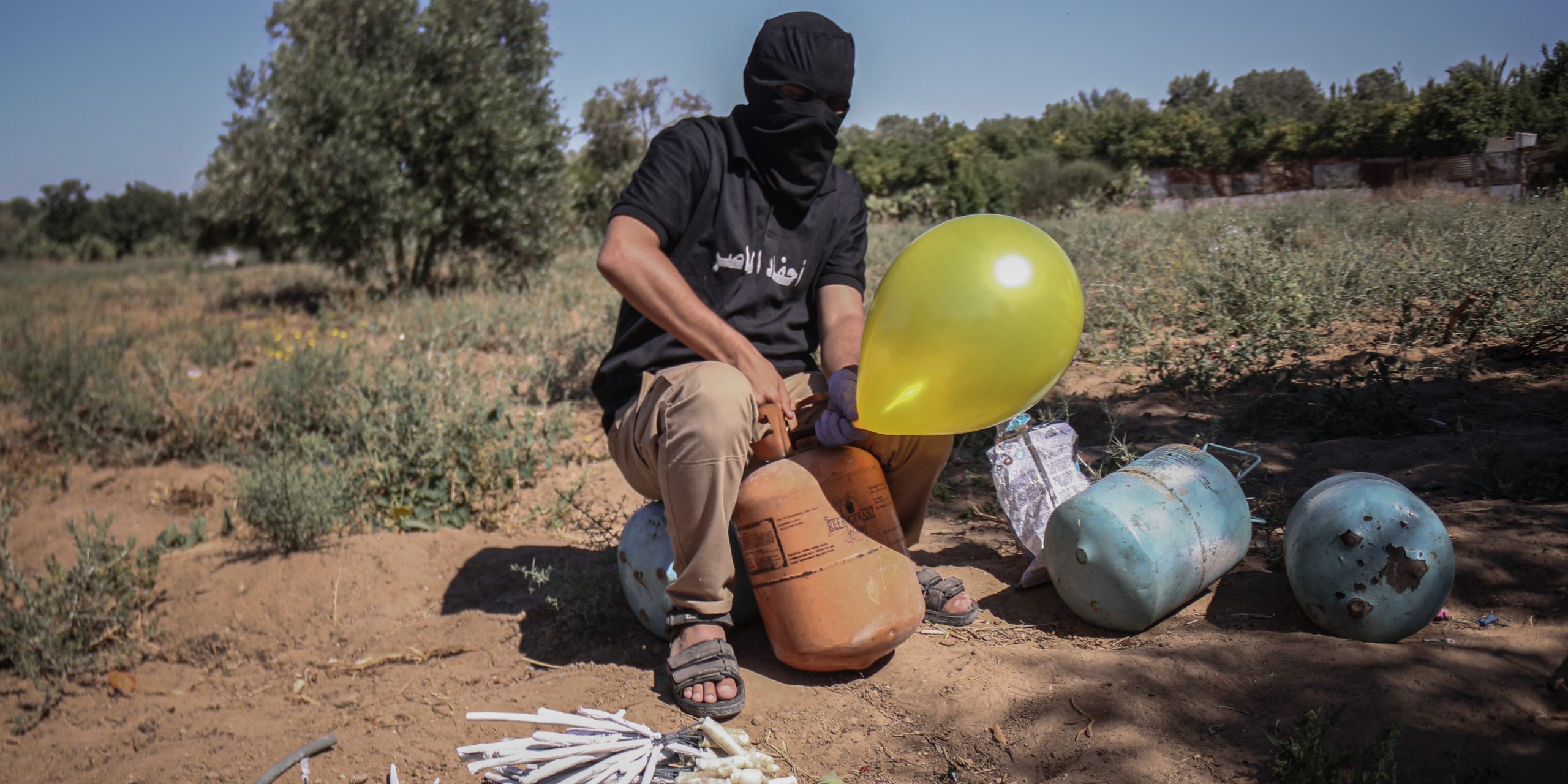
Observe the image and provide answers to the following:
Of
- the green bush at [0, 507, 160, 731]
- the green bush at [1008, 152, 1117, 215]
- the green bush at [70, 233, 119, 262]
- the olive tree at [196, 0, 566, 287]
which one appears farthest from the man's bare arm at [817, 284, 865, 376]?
the green bush at [70, 233, 119, 262]

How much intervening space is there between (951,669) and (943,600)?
33 centimetres

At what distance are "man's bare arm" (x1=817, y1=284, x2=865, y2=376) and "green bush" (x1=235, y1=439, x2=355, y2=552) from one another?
233cm

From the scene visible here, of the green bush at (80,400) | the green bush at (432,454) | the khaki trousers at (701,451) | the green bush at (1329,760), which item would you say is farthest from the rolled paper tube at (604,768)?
the green bush at (80,400)

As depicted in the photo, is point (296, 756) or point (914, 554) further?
point (914, 554)

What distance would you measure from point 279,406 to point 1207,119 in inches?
607

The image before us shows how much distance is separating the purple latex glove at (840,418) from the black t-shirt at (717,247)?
0.31 meters

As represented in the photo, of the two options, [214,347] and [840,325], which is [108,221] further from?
[840,325]

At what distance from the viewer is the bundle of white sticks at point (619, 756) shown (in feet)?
6.63

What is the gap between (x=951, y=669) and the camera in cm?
247

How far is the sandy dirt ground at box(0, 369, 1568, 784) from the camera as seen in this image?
204 centimetres

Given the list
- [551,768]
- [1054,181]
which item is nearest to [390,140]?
[551,768]

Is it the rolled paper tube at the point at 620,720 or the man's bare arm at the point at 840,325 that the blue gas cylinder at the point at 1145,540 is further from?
the rolled paper tube at the point at 620,720

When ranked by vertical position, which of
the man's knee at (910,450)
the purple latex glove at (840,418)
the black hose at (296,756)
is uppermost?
the purple latex glove at (840,418)

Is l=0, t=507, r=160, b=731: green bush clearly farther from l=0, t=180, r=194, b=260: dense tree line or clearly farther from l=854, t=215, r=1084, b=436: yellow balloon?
l=0, t=180, r=194, b=260: dense tree line
